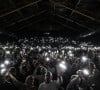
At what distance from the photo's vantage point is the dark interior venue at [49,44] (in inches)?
293

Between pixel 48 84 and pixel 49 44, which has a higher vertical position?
pixel 49 44

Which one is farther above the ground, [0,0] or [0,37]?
[0,0]

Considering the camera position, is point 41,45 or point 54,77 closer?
point 54,77

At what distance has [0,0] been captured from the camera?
55.5ft

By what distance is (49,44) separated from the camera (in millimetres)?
39844

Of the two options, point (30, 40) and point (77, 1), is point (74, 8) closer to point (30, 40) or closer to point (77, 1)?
point (77, 1)

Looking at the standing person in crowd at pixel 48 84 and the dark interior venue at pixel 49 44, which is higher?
the dark interior venue at pixel 49 44

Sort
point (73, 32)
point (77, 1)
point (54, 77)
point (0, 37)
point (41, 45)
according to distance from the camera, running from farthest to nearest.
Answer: point (41, 45) → point (73, 32) → point (0, 37) → point (77, 1) → point (54, 77)

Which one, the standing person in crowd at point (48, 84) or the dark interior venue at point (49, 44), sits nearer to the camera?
the standing person in crowd at point (48, 84)

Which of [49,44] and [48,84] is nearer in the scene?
[48,84]

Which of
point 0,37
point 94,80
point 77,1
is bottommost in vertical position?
point 94,80

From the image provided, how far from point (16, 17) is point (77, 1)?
9523mm

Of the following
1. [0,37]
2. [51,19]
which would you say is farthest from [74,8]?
[51,19]

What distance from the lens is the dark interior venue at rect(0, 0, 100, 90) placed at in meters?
7.44
